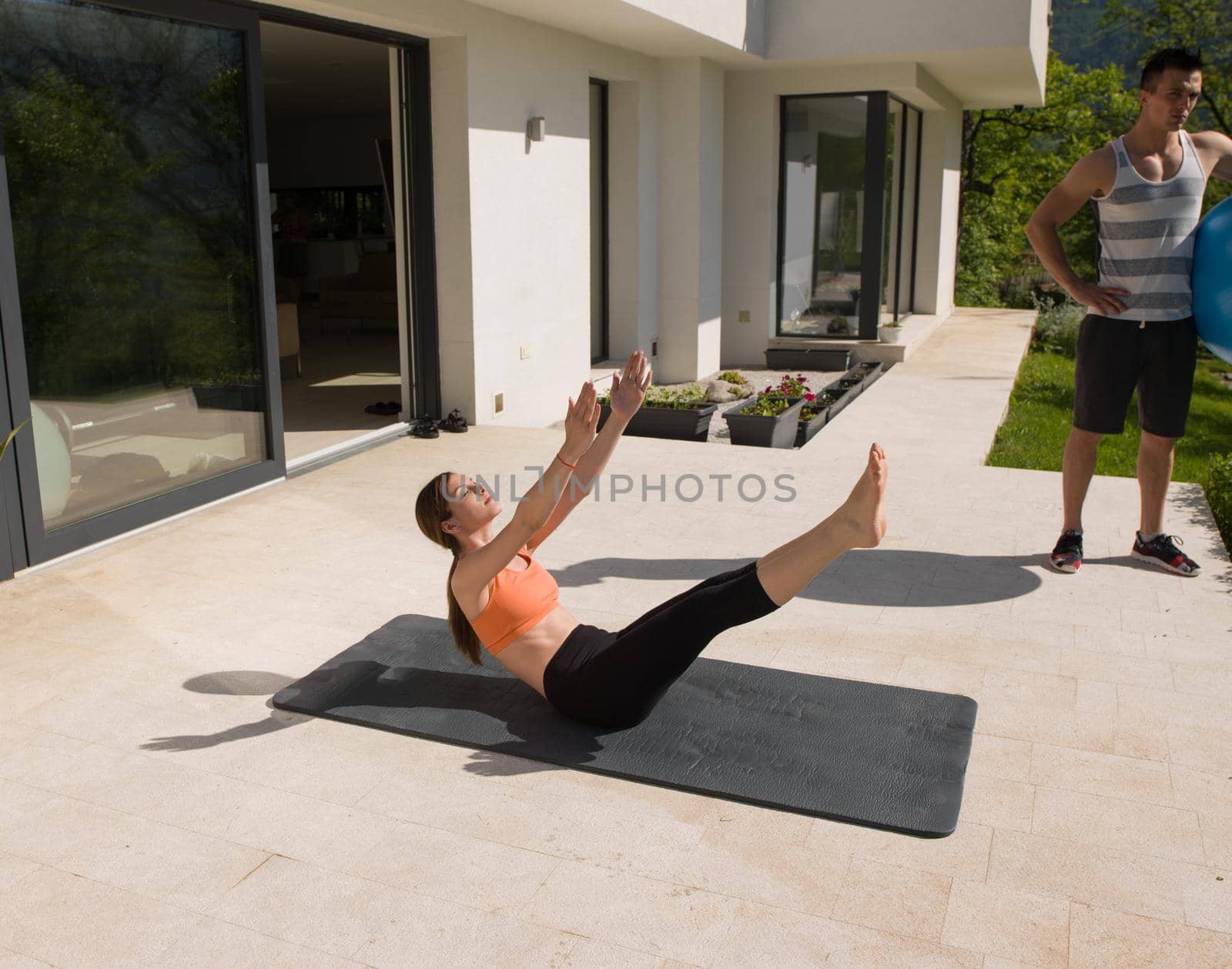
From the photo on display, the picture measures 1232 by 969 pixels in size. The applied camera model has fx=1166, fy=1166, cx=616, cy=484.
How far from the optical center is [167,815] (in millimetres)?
2783

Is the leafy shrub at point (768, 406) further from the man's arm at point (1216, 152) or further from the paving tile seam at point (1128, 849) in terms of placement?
the paving tile seam at point (1128, 849)

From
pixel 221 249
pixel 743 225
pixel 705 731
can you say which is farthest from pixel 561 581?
pixel 743 225

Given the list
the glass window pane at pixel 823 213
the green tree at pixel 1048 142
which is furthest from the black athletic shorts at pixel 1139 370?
the green tree at pixel 1048 142

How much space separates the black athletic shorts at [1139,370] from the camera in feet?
14.8

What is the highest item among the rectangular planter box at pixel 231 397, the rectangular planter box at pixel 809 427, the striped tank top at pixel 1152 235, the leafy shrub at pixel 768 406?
the striped tank top at pixel 1152 235

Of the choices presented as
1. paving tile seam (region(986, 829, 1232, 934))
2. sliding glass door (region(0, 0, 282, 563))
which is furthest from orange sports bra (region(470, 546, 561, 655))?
sliding glass door (region(0, 0, 282, 563))

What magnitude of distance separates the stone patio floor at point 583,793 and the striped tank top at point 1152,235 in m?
1.06

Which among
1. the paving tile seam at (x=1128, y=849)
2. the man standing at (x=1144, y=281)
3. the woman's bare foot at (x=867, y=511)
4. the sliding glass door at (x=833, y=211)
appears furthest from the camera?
the sliding glass door at (x=833, y=211)

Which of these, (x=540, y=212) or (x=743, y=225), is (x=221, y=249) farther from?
(x=743, y=225)

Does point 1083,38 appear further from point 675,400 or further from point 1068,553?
point 1068,553

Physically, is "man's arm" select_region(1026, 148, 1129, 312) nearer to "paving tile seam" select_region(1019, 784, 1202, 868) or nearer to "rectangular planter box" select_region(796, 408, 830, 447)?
"paving tile seam" select_region(1019, 784, 1202, 868)

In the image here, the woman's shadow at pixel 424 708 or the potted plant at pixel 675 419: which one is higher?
the potted plant at pixel 675 419

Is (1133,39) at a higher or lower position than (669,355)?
higher

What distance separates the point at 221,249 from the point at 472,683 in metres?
3.06
